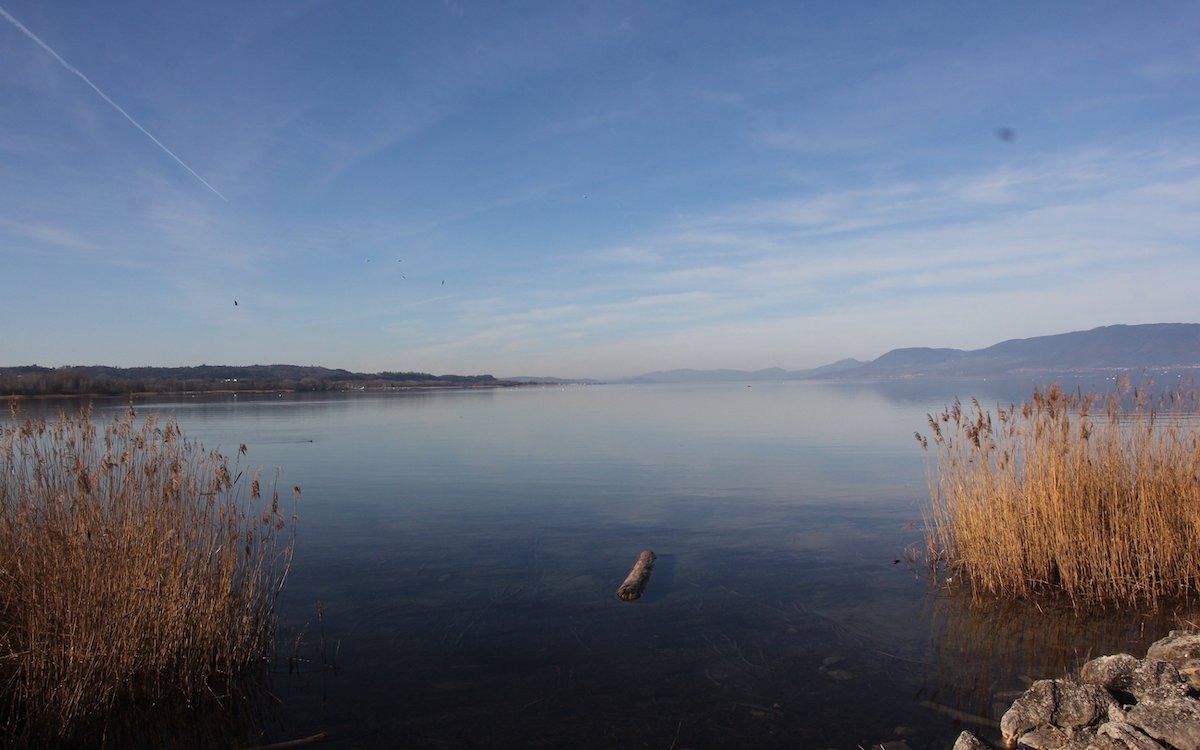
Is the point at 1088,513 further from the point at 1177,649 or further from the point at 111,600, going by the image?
the point at 111,600

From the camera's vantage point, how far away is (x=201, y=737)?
5.42m

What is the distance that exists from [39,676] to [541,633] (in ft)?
13.6

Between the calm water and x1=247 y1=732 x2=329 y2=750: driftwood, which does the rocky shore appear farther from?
x1=247 y1=732 x2=329 y2=750: driftwood

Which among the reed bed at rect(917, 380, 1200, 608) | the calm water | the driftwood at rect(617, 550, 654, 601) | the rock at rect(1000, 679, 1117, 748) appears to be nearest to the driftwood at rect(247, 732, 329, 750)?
the calm water

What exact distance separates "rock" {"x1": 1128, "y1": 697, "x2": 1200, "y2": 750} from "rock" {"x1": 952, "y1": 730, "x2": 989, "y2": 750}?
944 mm

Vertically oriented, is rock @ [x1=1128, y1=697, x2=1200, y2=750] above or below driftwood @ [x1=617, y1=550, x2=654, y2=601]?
above

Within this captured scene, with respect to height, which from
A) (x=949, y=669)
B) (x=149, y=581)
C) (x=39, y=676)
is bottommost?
(x=949, y=669)

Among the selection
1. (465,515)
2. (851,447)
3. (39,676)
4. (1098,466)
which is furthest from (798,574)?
(851,447)

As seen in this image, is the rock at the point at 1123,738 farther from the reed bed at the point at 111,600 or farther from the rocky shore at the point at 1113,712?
the reed bed at the point at 111,600

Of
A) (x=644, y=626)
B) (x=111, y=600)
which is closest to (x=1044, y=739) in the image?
(x=644, y=626)

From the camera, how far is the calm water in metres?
5.67

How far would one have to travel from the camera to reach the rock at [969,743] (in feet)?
14.8

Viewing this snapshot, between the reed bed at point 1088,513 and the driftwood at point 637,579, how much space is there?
3.86 metres

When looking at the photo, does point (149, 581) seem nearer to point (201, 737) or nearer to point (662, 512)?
point (201, 737)
